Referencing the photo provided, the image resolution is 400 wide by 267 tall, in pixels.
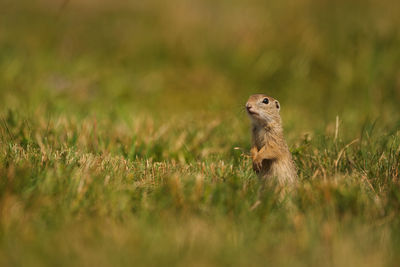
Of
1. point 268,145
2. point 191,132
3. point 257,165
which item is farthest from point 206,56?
point 257,165

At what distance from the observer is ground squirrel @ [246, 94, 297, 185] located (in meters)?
3.28

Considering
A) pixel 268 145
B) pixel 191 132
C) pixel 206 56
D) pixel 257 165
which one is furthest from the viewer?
pixel 206 56

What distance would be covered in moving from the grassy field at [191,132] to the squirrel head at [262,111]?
29 cm

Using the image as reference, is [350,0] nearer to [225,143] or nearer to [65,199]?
[225,143]

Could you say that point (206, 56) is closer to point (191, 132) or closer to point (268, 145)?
point (191, 132)

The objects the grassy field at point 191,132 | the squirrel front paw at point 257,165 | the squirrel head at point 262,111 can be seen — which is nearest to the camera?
the grassy field at point 191,132

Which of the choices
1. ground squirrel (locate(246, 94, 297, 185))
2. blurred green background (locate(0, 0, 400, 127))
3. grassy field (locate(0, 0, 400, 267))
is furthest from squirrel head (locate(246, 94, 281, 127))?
blurred green background (locate(0, 0, 400, 127))

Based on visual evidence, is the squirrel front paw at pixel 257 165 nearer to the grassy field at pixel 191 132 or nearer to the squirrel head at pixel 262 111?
the grassy field at pixel 191 132

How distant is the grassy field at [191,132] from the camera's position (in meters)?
2.29

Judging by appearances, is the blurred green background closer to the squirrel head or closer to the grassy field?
the grassy field

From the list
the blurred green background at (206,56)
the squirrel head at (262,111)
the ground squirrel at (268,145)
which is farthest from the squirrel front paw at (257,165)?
the blurred green background at (206,56)

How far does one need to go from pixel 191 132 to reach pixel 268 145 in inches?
40.4

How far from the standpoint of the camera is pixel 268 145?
343cm

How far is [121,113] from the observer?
485cm
